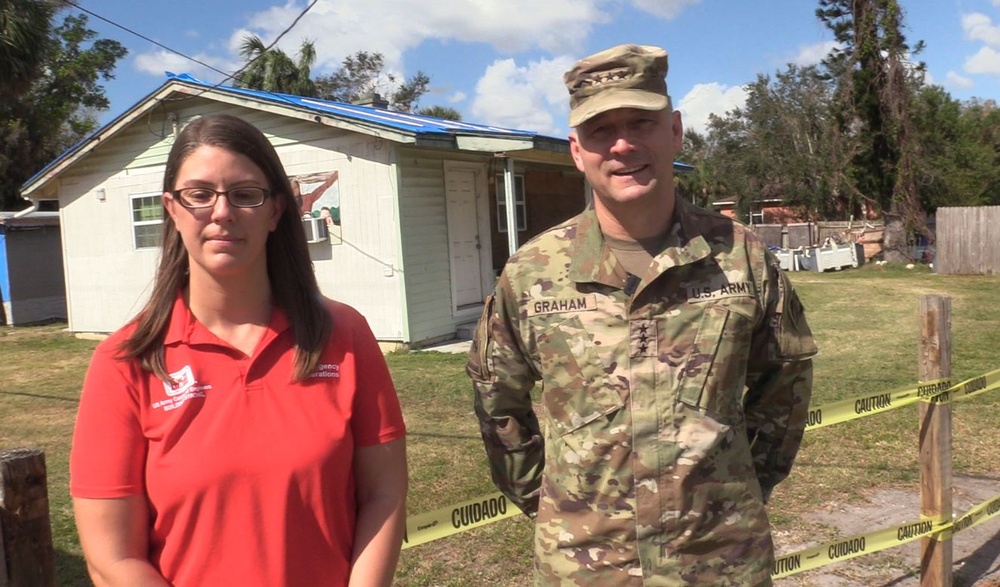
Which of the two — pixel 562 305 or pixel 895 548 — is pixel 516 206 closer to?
pixel 895 548

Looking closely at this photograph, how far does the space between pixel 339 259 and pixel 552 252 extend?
31.8 ft

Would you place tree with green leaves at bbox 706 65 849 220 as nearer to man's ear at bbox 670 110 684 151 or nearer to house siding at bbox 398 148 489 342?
house siding at bbox 398 148 489 342

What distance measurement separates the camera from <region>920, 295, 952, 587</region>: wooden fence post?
3.72 meters

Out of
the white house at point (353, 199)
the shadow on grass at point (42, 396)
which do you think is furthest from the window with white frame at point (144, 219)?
the shadow on grass at point (42, 396)

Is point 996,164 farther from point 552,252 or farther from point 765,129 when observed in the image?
point 552,252

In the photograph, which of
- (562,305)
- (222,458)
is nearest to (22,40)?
(562,305)

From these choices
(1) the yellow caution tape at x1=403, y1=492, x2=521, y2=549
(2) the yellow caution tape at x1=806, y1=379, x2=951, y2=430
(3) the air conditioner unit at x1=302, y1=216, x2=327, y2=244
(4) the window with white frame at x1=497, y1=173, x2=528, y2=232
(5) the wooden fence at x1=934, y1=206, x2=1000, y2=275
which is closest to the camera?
(1) the yellow caution tape at x1=403, y1=492, x2=521, y2=549

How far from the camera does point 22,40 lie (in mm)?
15570

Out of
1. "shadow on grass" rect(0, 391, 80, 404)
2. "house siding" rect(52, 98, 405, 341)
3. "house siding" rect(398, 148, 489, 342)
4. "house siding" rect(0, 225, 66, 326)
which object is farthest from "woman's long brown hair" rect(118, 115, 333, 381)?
"house siding" rect(0, 225, 66, 326)

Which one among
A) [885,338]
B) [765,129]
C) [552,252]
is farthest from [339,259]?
[765,129]

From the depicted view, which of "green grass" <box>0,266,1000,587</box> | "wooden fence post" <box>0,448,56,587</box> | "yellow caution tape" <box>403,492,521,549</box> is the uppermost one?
"wooden fence post" <box>0,448,56,587</box>

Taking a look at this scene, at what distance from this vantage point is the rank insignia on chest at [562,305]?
6.83ft

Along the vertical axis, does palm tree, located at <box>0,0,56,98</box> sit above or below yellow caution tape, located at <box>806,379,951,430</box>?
above

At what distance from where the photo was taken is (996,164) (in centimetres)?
3909
